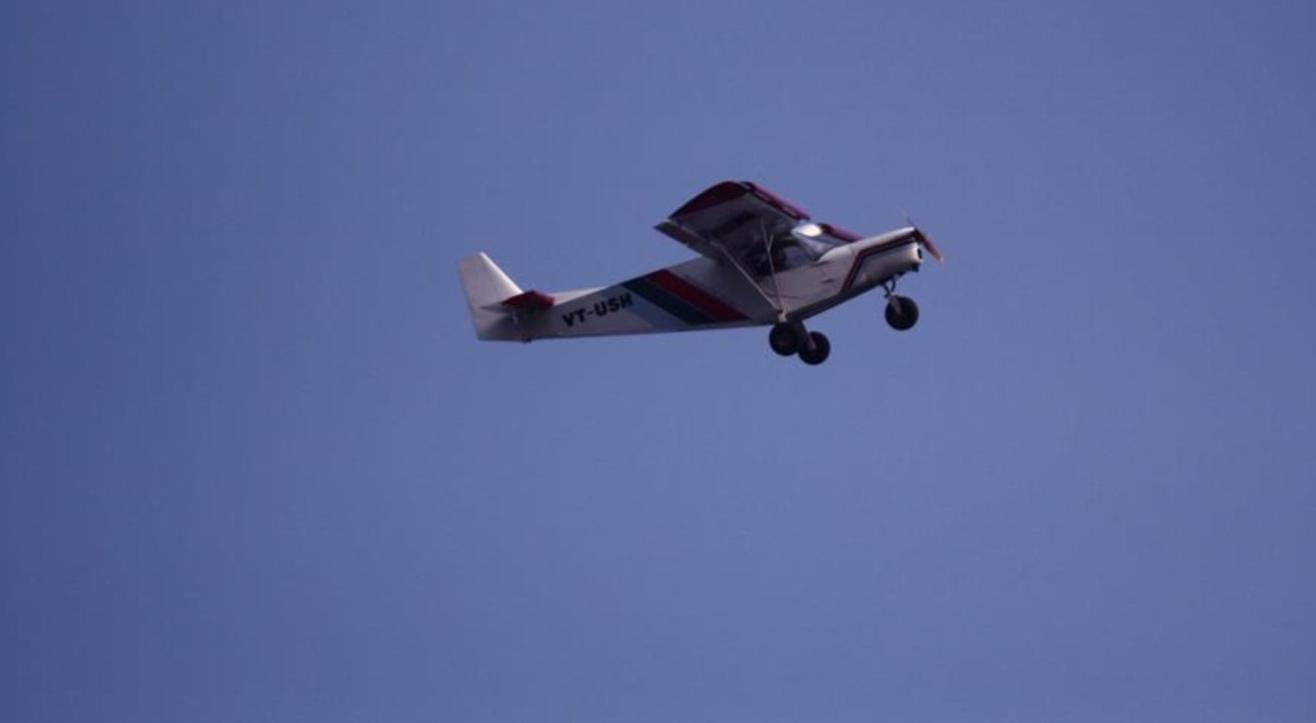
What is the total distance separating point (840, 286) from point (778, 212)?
145cm

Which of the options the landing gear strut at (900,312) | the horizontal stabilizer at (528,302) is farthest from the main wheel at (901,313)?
the horizontal stabilizer at (528,302)

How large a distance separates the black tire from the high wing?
1215 mm

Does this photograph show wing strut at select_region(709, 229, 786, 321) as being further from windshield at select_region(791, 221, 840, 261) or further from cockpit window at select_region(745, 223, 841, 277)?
windshield at select_region(791, 221, 840, 261)

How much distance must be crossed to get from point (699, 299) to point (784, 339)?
4.74 ft

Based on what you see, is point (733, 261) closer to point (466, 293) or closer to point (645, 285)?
point (645, 285)

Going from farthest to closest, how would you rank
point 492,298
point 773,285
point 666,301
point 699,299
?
point 492,298
point 666,301
point 699,299
point 773,285

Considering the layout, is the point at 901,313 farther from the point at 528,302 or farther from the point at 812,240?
the point at 528,302

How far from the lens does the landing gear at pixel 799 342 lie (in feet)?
94.0

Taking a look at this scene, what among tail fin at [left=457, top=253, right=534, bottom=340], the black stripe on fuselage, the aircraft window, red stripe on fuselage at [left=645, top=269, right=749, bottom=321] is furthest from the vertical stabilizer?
the aircraft window

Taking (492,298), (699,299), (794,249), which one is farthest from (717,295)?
(492,298)

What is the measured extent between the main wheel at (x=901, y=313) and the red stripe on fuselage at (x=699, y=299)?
2209 millimetres

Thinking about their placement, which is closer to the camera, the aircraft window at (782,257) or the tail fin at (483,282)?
the aircraft window at (782,257)

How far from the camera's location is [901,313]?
2822 cm

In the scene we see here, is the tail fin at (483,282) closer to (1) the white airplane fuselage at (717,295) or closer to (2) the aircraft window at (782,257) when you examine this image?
(1) the white airplane fuselage at (717,295)
